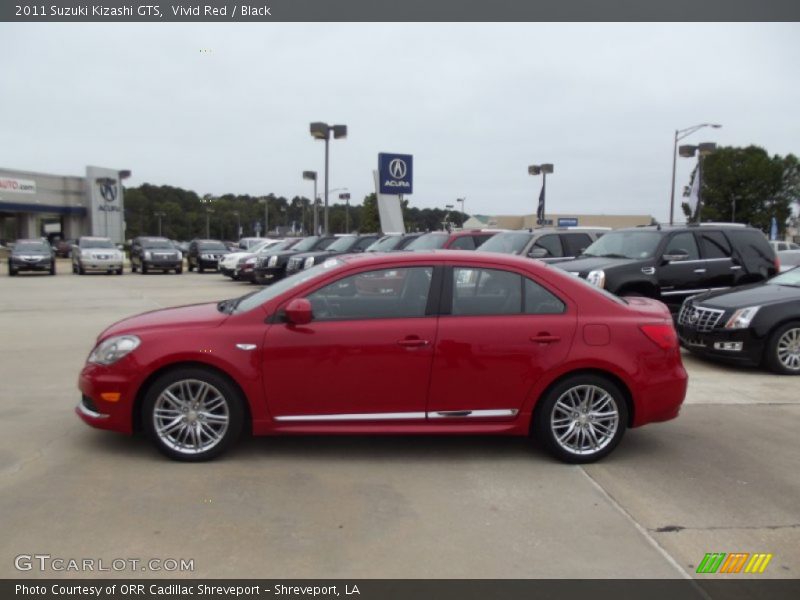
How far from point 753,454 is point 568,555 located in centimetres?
256

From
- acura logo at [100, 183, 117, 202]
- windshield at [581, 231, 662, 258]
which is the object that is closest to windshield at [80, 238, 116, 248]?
windshield at [581, 231, 662, 258]

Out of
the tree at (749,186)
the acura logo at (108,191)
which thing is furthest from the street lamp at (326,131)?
the tree at (749,186)

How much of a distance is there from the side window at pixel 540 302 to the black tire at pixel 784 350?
14.9 feet

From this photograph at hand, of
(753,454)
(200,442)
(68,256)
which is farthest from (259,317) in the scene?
(68,256)

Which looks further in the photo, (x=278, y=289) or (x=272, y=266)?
(x=272, y=266)

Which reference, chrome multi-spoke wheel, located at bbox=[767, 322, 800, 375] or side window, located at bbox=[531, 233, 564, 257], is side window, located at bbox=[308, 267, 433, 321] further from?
side window, located at bbox=[531, 233, 564, 257]

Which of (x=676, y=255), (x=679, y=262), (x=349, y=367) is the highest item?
(x=676, y=255)

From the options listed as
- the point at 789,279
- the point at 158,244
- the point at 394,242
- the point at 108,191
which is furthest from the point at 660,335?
the point at 108,191

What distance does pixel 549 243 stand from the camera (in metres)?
14.3

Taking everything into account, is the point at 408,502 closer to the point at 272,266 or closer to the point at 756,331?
the point at 756,331

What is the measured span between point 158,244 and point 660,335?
97.0ft

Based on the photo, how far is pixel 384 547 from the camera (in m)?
3.76

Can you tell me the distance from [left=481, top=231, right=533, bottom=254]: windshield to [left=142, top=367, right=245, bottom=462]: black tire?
9.81m

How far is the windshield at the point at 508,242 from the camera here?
14.2 m
